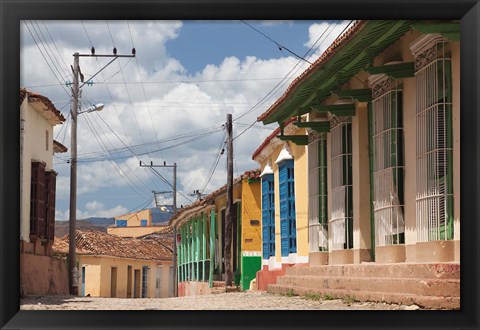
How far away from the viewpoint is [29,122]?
16.3m

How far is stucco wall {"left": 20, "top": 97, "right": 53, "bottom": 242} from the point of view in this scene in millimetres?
15823

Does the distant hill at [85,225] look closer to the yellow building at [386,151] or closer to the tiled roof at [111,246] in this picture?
the tiled roof at [111,246]

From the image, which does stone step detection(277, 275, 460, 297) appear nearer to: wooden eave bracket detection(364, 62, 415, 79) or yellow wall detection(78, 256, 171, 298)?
wooden eave bracket detection(364, 62, 415, 79)

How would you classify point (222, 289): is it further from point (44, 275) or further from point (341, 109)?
point (341, 109)

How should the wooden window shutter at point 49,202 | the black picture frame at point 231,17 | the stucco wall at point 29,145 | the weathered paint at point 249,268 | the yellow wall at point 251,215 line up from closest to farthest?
1. the black picture frame at point 231,17
2. the stucco wall at point 29,145
3. the wooden window shutter at point 49,202
4. the weathered paint at point 249,268
5. the yellow wall at point 251,215

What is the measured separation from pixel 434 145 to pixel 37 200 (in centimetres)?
959

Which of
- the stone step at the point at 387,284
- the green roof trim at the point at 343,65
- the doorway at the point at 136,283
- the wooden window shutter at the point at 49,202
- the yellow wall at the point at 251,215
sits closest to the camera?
the stone step at the point at 387,284

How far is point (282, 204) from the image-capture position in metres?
19.3

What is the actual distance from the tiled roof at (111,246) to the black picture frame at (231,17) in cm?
1746

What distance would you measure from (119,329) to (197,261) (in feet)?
80.7

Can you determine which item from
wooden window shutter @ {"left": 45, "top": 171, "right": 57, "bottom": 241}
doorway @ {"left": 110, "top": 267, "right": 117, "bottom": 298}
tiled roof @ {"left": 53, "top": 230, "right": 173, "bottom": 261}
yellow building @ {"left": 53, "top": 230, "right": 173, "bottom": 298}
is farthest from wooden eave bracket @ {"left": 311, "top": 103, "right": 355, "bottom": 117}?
doorway @ {"left": 110, "top": 267, "right": 117, "bottom": 298}

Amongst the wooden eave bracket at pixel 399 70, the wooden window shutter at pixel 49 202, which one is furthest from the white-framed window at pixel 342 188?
the wooden window shutter at pixel 49 202

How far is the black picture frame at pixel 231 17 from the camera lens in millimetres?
6906

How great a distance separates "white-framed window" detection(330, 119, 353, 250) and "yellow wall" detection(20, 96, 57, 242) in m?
4.98
